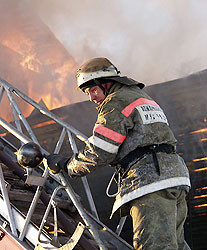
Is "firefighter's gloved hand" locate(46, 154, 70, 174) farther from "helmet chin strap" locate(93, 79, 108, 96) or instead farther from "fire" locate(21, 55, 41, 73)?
"fire" locate(21, 55, 41, 73)

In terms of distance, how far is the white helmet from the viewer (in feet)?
8.70

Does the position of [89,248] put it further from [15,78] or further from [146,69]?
[15,78]

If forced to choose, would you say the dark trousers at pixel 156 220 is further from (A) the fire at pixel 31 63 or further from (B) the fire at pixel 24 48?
(B) the fire at pixel 24 48

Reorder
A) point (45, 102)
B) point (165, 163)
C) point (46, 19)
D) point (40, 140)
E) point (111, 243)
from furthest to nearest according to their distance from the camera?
point (46, 19), point (45, 102), point (40, 140), point (111, 243), point (165, 163)

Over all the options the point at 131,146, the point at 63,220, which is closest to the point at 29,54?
the point at 63,220

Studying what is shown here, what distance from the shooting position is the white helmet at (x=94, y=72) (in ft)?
8.70

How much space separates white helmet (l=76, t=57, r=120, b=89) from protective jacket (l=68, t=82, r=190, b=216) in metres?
0.20

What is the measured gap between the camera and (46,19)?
1192cm

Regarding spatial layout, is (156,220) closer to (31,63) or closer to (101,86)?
(101,86)

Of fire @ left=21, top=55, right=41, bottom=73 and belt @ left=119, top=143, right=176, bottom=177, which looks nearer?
belt @ left=119, top=143, right=176, bottom=177

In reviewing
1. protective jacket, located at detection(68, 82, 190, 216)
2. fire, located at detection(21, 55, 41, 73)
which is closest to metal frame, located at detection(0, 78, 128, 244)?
protective jacket, located at detection(68, 82, 190, 216)

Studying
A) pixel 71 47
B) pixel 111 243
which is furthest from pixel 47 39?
pixel 111 243

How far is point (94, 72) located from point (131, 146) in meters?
0.61

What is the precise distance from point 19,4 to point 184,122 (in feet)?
28.3
